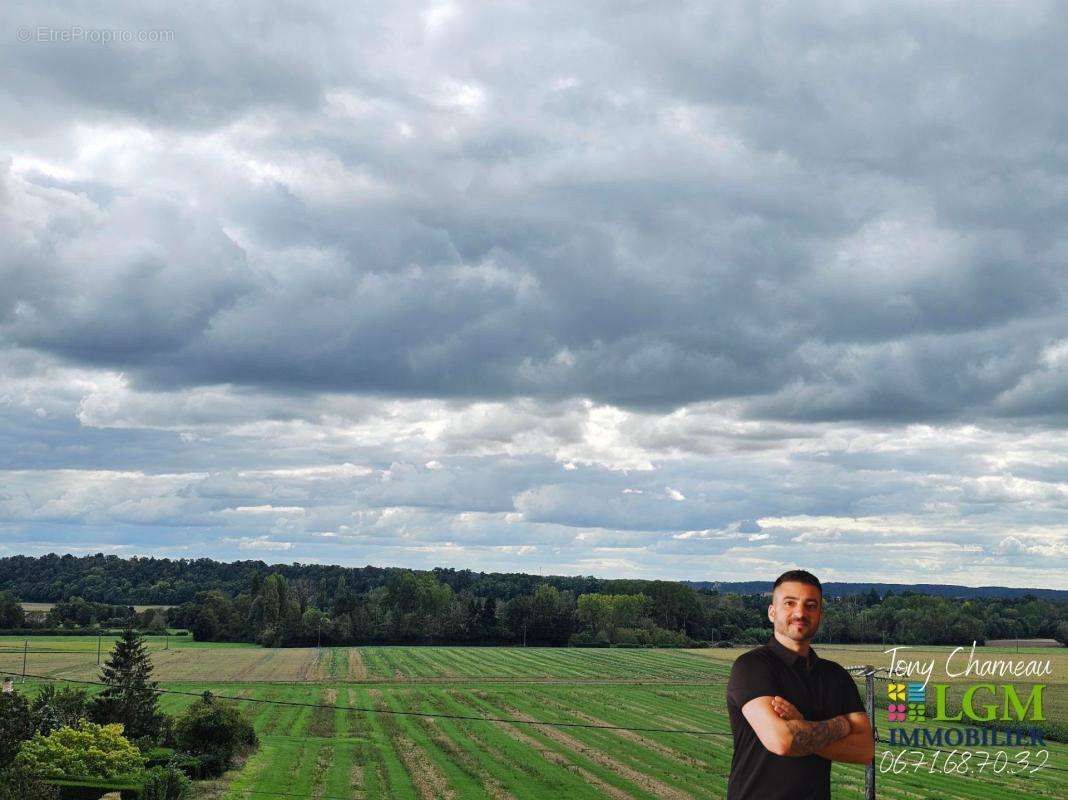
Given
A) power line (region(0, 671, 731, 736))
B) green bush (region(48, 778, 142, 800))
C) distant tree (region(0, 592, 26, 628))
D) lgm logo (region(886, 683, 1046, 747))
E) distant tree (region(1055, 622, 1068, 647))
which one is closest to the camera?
lgm logo (region(886, 683, 1046, 747))

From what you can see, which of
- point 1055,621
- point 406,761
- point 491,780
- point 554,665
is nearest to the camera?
point 491,780

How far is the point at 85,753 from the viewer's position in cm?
5522

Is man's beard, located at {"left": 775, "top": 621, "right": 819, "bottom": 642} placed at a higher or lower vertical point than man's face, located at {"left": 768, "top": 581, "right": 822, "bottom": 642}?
lower

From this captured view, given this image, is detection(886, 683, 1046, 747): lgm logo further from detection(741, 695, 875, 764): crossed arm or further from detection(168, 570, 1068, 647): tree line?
detection(168, 570, 1068, 647): tree line

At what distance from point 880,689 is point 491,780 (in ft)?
162

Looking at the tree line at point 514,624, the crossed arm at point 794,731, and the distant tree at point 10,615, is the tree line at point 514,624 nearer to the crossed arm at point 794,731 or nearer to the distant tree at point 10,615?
the distant tree at point 10,615

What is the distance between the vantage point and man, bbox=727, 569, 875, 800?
707 centimetres

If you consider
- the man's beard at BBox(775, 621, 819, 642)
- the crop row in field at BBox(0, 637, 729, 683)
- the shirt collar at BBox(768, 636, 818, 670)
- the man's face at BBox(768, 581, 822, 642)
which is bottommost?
the crop row in field at BBox(0, 637, 729, 683)

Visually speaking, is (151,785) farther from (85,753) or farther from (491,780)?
(491,780)

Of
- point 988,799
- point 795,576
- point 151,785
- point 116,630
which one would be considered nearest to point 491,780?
point 151,785

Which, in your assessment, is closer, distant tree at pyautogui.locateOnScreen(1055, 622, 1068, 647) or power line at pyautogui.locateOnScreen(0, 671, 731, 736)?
power line at pyautogui.locateOnScreen(0, 671, 731, 736)

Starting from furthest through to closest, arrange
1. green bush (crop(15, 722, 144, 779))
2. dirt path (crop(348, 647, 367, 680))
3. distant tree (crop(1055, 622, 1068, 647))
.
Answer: distant tree (crop(1055, 622, 1068, 647)) → dirt path (crop(348, 647, 367, 680)) → green bush (crop(15, 722, 144, 779))

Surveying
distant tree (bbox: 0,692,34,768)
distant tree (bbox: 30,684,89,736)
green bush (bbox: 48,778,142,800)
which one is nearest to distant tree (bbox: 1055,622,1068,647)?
distant tree (bbox: 30,684,89,736)

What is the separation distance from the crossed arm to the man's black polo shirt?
0.26ft
